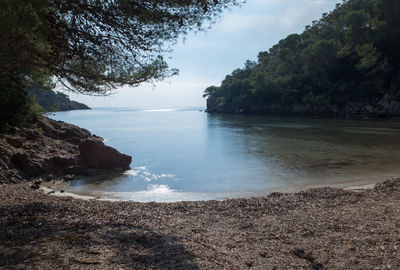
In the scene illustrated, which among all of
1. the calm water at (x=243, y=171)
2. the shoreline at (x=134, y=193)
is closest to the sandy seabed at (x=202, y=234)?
the shoreline at (x=134, y=193)

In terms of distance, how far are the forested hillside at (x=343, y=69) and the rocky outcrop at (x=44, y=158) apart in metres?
42.6

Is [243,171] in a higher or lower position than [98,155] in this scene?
lower

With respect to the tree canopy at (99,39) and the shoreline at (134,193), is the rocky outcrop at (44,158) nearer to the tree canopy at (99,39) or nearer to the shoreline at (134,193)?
the shoreline at (134,193)

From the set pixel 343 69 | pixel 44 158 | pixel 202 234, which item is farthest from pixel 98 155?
pixel 343 69

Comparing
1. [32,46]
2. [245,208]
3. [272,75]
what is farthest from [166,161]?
[272,75]

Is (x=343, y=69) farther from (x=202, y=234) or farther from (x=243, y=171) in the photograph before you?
(x=202, y=234)

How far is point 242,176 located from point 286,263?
820 centimetres

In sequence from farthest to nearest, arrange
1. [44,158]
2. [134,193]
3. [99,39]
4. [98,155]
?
[98,155] → [44,158] → [134,193] → [99,39]

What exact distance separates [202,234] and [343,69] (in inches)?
2143

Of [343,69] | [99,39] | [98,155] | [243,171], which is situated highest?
[343,69]

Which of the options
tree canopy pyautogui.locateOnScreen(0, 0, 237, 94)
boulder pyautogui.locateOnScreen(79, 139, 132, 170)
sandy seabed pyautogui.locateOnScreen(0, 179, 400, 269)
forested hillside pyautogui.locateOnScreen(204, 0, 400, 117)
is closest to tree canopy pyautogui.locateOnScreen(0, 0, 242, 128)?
tree canopy pyautogui.locateOnScreen(0, 0, 237, 94)

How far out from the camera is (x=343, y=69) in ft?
167

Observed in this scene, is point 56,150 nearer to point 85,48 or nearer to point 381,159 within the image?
point 85,48

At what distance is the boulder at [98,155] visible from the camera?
11.4 m
